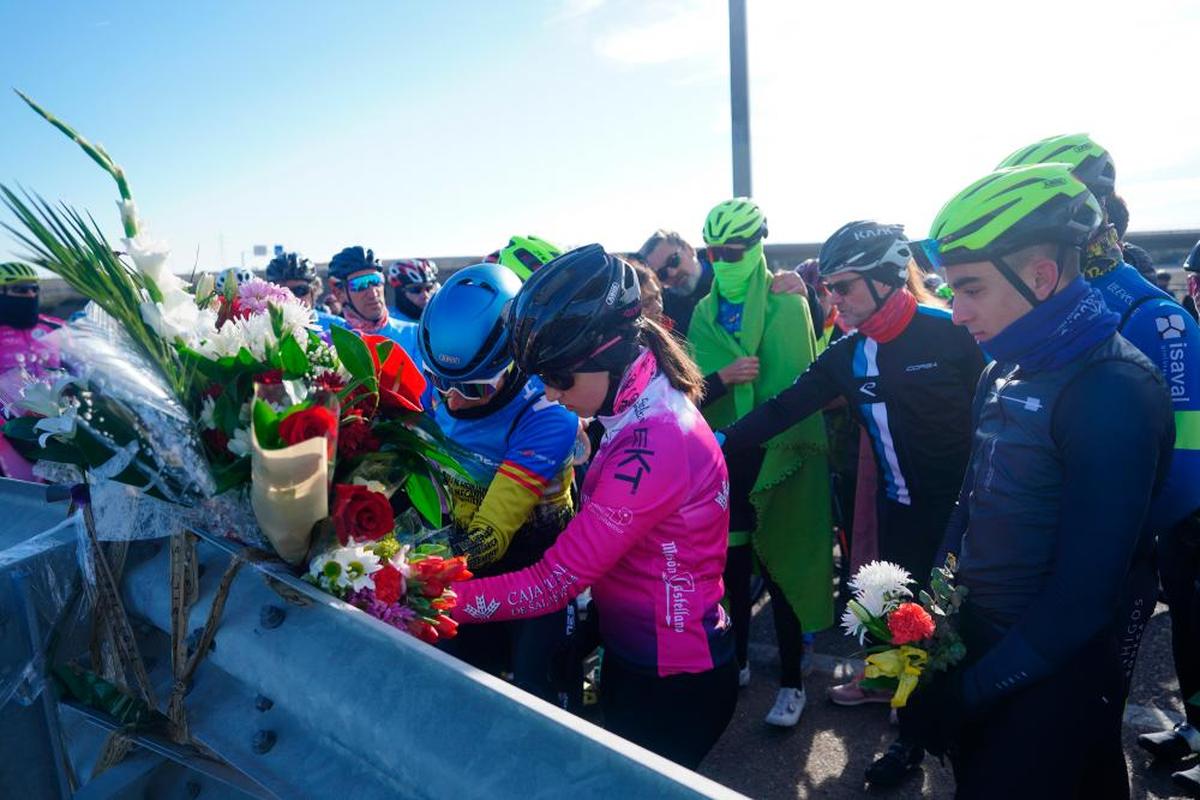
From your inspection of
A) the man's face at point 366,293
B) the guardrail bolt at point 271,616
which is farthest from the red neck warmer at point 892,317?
the man's face at point 366,293

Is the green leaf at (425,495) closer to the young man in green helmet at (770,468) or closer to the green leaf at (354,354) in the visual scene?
the green leaf at (354,354)

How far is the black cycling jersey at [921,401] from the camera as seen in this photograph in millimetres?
3520

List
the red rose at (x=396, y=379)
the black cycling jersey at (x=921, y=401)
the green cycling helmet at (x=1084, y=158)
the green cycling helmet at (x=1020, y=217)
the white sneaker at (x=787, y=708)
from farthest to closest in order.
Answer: the white sneaker at (x=787, y=708), the black cycling jersey at (x=921, y=401), the green cycling helmet at (x=1084, y=158), the green cycling helmet at (x=1020, y=217), the red rose at (x=396, y=379)

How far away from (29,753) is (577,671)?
1.78m

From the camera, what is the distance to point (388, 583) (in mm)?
1558

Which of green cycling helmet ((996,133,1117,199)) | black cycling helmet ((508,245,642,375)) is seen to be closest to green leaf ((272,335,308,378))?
black cycling helmet ((508,245,642,375))

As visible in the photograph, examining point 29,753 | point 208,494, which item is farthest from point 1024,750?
point 29,753

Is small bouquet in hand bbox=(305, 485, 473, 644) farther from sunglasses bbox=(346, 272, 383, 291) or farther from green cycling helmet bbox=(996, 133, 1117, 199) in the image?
sunglasses bbox=(346, 272, 383, 291)

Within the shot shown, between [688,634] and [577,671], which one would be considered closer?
[688,634]

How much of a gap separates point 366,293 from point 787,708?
4257mm

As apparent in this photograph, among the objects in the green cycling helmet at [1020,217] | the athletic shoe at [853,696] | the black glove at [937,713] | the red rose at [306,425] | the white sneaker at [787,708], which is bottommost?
the athletic shoe at [853,696]

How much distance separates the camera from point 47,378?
57.9 inches

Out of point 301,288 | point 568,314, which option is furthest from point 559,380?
point 301,288

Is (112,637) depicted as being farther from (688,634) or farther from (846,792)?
(846,792)
